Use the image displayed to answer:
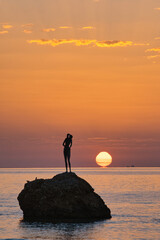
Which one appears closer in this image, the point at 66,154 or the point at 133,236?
the point at 133,236

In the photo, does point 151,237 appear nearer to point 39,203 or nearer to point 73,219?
point 73,219

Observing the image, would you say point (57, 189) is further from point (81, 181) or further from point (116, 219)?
point (116, 219)

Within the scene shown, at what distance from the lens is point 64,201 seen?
38.0m

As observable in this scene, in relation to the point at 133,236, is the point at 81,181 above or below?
above

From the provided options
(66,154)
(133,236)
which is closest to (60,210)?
(66,154)

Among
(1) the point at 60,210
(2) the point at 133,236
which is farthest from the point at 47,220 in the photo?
(2) the point at 133,236

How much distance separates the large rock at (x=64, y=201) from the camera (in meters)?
38.0

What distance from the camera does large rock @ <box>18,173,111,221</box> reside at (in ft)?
125

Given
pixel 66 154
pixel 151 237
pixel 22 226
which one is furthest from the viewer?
pixel 66 154

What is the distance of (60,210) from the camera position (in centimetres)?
3828

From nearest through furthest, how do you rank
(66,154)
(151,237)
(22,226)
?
(151,237) → (22,226) → (66,154)

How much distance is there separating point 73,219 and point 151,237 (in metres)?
7.48

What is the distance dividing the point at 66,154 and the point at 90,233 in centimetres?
856

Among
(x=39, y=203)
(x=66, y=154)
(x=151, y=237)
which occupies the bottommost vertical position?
(x=151, y=237)
